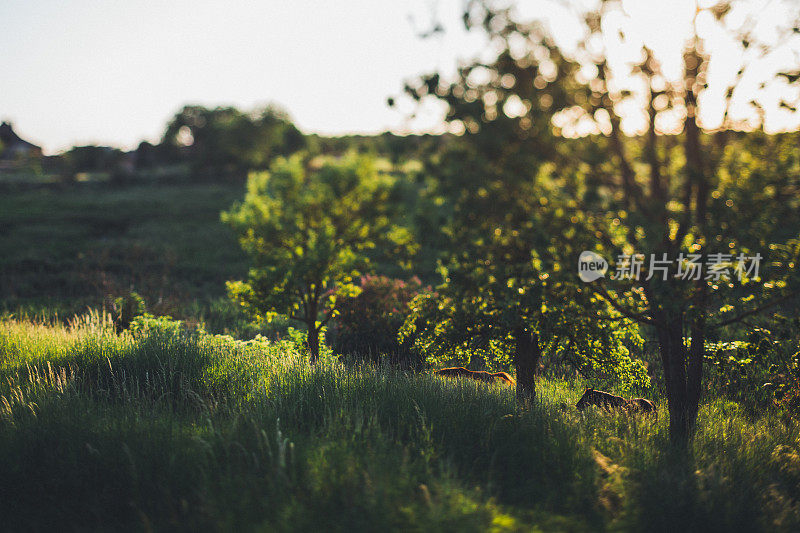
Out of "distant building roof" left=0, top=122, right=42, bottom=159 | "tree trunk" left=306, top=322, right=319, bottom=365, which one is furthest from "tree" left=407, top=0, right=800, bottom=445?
"distant building roof" left=0, top=122, right=42, bottom=159

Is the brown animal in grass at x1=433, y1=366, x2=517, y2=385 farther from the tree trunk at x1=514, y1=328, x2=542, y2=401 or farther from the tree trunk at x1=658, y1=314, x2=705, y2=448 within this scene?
the tree trunk at x1=658, y1=314, x2=705, y2=448

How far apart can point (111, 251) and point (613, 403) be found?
22420mm

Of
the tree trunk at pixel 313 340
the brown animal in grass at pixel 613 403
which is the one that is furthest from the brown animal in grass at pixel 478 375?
the tree trunk at pixel 313 340

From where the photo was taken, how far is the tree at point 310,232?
7684 millimetres

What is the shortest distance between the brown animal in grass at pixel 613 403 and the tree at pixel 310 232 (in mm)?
3923

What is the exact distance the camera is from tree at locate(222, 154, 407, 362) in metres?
7.68

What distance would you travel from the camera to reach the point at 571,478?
3.64 metres

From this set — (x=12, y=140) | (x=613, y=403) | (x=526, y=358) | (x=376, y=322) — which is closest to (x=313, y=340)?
(x=376, y=322)

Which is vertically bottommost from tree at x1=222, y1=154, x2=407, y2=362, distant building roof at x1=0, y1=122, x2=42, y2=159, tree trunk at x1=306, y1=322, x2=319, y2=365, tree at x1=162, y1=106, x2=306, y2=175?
tree trunk at x1=306, y1=322, x2=319, y2=365

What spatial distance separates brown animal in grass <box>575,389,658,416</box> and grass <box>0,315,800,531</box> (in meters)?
0.32

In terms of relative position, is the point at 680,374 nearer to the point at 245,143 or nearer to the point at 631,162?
the point at 631,162

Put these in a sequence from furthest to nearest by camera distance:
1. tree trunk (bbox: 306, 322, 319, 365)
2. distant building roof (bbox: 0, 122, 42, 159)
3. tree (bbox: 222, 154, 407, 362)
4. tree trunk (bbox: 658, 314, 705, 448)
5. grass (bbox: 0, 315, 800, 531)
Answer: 1. distant building roof (bbox: 0, 122, 42, 159)
2. tree trunk (bbox: 306, 322, 319, 365)
3. tree (bbox: 222, 154, 407, 362)
4. tree trunk (bbox: 658, 314, 705, 448)
5. grass (bbox: 0, 315, 800, 531)

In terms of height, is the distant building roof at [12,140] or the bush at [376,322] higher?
the distant building roof at [12,140]

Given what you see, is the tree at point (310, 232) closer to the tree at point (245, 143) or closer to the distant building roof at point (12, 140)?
the tree at point (245, 143)
